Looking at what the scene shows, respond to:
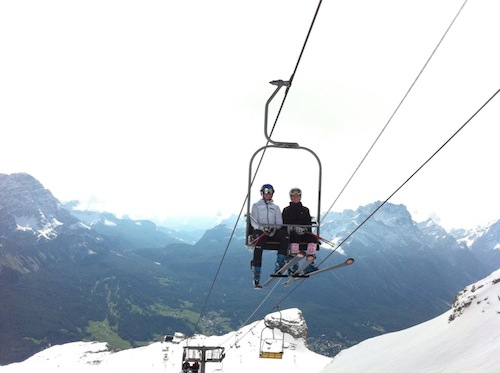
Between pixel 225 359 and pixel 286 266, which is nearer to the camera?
pixel 286 266

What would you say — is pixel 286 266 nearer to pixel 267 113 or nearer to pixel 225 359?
pixel 267 113

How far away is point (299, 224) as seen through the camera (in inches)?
570

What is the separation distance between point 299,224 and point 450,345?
28268 millimetres

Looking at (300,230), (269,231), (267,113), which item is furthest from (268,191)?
(267,113)

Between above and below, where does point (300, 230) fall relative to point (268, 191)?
below

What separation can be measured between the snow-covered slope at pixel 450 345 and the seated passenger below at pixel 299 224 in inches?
611

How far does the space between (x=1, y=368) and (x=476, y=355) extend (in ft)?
439

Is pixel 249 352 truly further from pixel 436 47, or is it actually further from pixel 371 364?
pixel 436 47

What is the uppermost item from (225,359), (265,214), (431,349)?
(265,214)

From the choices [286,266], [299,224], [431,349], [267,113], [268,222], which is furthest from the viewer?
[431,349]

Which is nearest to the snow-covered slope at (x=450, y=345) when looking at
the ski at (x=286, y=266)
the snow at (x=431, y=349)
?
the snow at (x=431, y=349)

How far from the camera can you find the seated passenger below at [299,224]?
1405 cm

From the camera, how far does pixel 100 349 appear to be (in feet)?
498

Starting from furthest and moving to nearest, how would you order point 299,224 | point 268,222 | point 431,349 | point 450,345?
point 431,349 < point 450,345 < point 299,224 < point 268,222
